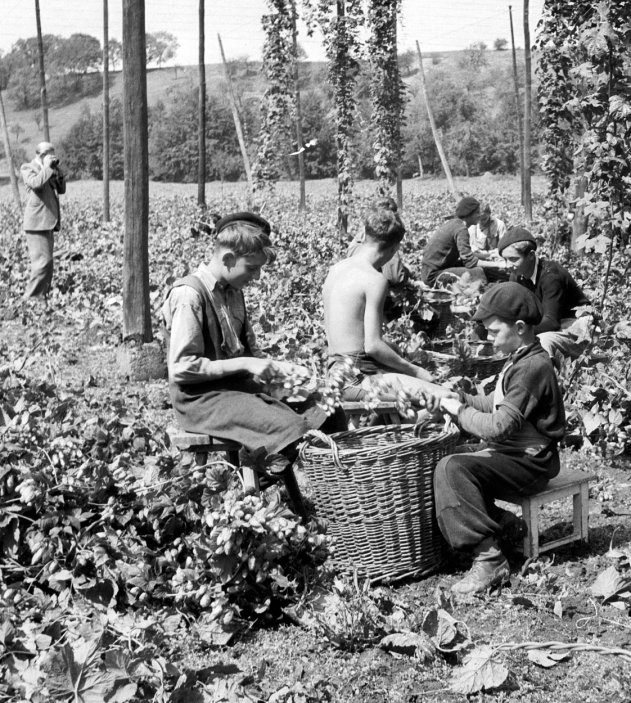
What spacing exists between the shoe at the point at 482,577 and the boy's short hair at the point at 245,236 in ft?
5.20

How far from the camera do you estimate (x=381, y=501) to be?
390cm

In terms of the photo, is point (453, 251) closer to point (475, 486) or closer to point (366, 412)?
point (366, 412)

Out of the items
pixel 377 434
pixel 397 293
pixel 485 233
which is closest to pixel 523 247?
pixel 397 293

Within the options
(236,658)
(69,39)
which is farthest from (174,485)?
(69,39)

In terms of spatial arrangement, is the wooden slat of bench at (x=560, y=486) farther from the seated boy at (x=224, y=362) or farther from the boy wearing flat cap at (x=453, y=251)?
the boy wearing flat cap at (x=453, y=251)

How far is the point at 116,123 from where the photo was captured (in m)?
61.6

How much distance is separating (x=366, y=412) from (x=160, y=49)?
112 meters

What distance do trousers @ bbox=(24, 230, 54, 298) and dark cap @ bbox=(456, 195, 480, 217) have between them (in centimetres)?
495

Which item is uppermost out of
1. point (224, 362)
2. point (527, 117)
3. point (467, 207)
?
point (527, 117)

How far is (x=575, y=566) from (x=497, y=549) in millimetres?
442

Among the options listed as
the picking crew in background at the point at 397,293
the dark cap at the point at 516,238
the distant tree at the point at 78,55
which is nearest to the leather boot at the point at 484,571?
the dark cap at the point at 516,238

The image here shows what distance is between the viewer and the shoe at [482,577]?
3.80 m

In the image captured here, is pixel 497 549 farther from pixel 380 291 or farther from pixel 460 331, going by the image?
pixel 460 331

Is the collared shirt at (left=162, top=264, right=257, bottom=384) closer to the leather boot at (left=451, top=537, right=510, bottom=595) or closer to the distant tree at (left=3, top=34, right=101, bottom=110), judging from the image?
the leather boot at (left=451, top=537, right=510, bottom=595)
